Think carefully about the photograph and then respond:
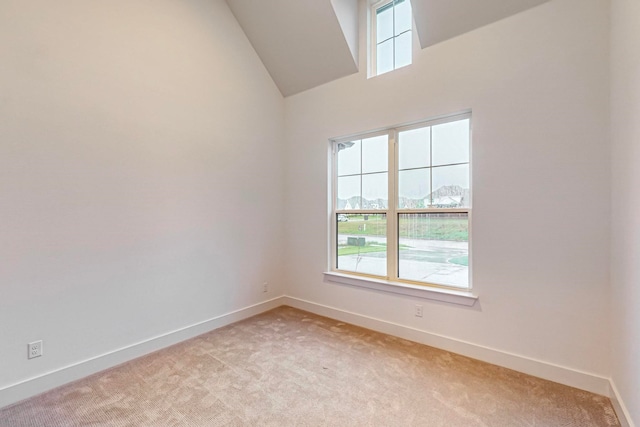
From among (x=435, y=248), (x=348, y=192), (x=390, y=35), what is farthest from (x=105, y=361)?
(x=390, y=35)

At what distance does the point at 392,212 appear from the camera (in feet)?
9.87

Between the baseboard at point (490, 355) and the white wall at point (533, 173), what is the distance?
4 centimetres

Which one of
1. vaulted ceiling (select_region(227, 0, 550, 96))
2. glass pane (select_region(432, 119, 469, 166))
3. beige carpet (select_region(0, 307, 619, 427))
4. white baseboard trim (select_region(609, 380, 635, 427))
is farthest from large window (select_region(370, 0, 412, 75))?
white baseboard trim (select_region(609, 380, 635, 427))

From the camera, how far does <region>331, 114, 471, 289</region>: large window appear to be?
2.62 metres

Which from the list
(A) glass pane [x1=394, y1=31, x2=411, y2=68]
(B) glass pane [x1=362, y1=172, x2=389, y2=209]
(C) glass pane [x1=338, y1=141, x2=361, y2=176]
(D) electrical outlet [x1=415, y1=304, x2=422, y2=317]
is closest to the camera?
(D) electrical outlet [x1=415, y1=304, x2=422, y2=317]

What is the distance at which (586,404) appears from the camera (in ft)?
6.05

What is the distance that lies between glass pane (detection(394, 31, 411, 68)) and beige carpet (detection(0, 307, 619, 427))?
2.79m

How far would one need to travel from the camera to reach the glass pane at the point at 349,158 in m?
3.35

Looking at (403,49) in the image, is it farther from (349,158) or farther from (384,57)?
(349,158)

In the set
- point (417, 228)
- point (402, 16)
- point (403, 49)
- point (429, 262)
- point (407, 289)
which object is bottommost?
point (407, 289)

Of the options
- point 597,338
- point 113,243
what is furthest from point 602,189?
point 113,243

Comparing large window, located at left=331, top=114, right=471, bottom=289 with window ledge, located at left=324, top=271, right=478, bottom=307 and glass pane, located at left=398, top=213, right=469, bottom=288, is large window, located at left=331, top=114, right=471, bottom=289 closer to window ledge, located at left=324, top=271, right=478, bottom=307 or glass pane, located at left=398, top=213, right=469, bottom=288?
glass pane, located at left=398, top=213, right=469, bottom=288

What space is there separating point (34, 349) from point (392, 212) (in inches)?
121

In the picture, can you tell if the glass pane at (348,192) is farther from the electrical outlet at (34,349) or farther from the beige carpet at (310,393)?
the electrical outlet at (34,349)
